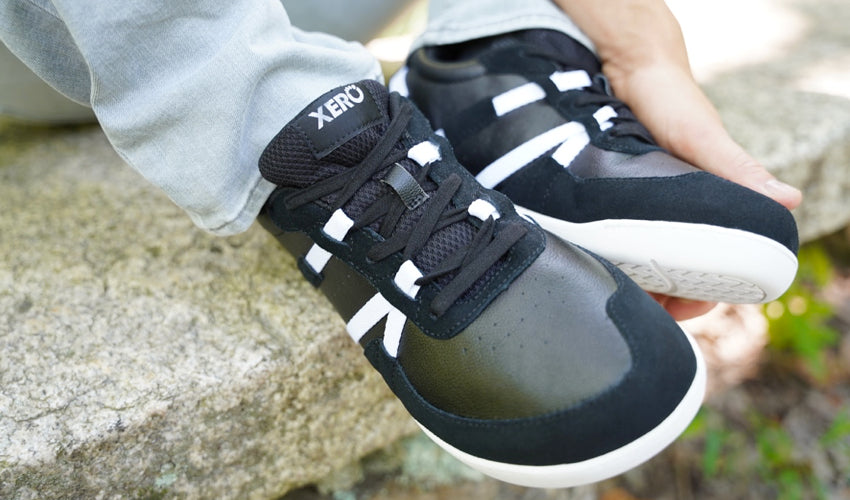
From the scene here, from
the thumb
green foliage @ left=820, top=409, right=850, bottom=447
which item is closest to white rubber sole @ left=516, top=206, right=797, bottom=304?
the thumb

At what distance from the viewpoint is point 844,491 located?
59.5 inches

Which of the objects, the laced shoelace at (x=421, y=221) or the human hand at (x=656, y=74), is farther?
the human hand at (x=656, y=74)

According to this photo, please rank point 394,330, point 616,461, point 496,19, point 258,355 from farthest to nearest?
point 496,19
point 258,355
point 394,330
point 616,461

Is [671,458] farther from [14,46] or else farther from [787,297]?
[14,46]

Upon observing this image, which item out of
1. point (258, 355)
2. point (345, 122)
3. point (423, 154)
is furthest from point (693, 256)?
point (258, 355)

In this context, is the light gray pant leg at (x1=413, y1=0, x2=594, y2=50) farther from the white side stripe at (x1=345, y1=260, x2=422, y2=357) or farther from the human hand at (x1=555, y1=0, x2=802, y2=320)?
the white side stripe at (x1=345, y1=260, x2=422, y2=357)

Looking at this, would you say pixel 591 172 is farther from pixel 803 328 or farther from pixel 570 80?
pixel 803 328

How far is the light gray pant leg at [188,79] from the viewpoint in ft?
2.44

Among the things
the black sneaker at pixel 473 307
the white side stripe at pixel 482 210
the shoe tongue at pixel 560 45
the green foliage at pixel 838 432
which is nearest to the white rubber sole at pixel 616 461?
the black sneaker at pixel 473 307

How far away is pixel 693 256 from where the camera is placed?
2.88 feet

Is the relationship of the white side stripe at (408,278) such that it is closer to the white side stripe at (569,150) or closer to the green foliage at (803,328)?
the white side stripe at (569,150)

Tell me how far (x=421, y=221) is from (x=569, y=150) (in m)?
0.31

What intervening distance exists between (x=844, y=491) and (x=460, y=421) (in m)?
1.27

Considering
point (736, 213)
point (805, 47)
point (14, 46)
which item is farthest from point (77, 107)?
point (805, 47)
